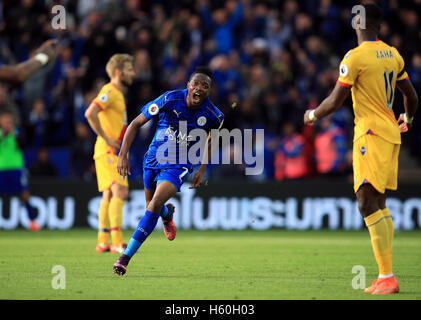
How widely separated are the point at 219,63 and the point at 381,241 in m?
10.7

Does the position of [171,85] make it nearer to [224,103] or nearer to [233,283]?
[224,103]

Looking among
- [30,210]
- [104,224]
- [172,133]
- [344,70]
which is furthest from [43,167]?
[344,70]

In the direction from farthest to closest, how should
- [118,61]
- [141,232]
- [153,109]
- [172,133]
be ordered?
[118,61]
[172,133]
[153,109]
[141,232]

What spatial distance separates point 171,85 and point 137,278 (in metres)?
9.47

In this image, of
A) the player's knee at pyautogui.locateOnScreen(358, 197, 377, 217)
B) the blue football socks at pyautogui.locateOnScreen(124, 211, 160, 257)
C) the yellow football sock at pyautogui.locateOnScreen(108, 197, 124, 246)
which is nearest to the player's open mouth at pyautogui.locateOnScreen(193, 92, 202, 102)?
the blue football socks at pyautogui.locateOnScreen(124, 211, 160, 257)

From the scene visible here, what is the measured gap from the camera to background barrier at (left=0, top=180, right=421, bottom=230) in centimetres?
1534

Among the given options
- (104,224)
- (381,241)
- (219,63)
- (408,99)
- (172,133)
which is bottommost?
(381,241)

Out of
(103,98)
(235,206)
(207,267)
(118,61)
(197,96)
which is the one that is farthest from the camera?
(235,206)

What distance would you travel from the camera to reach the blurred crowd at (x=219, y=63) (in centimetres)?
1602

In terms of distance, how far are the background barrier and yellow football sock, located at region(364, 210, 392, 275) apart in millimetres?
8533

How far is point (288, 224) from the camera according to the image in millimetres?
15539

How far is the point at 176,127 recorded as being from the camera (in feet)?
27.6

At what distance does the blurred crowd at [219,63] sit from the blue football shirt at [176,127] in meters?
7.24

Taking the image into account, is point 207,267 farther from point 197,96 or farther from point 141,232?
point 197,96
